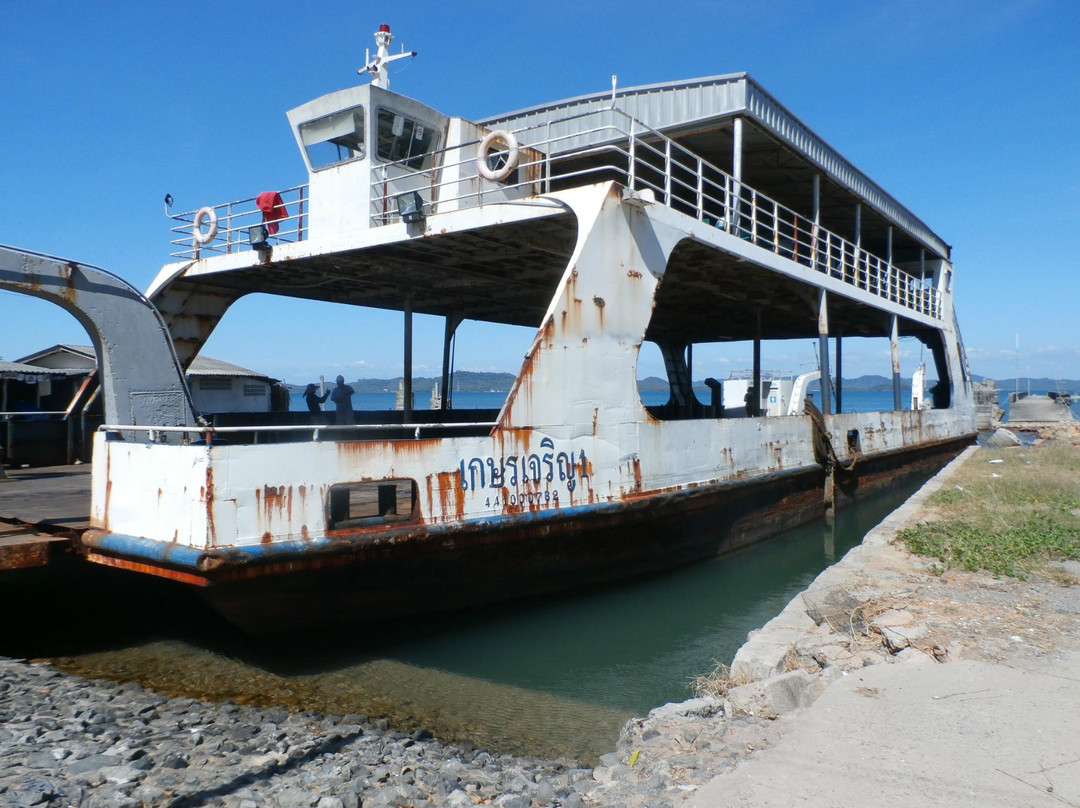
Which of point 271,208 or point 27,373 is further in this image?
point 27,373

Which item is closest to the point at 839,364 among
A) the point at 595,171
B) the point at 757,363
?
the point at 757,363

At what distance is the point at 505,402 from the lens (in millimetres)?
6812

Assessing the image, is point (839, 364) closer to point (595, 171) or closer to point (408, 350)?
Result: point (408, 350)

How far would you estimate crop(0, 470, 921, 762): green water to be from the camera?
541 centimetres

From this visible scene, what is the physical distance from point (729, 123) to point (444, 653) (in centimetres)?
806

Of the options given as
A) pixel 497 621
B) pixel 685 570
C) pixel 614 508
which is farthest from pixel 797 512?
pixel 497 621

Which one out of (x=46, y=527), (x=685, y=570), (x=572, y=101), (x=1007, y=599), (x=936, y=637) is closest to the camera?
(x=936, y=637)

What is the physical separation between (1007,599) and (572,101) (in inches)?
335

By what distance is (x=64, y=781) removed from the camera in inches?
157

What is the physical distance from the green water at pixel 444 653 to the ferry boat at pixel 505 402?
1.07 ft

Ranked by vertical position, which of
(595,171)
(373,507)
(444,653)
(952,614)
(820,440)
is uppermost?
(595,171)

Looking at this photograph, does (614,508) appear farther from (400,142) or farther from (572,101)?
(572,101)

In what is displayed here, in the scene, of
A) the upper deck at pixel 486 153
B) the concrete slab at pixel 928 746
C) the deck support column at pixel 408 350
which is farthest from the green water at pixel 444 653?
the deck support column at pixel 408 350

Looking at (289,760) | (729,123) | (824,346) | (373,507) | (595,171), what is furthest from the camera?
(824,346)
